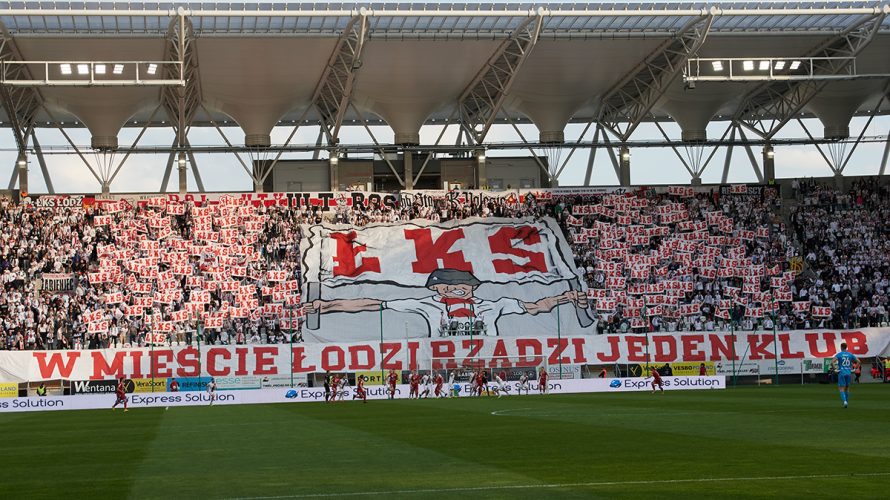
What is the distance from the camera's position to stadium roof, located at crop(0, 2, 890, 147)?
55.5 metres

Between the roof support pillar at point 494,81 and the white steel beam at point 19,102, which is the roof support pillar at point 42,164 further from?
the roof support pillar at point 494,81

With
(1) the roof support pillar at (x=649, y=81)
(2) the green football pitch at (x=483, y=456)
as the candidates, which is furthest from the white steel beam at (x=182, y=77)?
(2) the green football pitch at (x=483, y=456)

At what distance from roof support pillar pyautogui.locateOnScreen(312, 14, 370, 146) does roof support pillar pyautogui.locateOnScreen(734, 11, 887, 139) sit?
2318 cm

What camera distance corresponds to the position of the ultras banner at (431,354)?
176 ft

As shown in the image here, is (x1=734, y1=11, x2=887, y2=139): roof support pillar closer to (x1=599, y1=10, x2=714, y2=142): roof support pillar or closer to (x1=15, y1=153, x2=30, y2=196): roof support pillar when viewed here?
(x1=599, y1=10, x2=714, y2=142): roof support pillar

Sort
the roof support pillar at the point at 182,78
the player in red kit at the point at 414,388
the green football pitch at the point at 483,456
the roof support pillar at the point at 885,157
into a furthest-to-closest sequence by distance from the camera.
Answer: the roof support pillar at the point at 885,157
the roof support pillar at the point at 182,78
the player in red kit at the point at 414,388
the green football pitch at the point at 483,456

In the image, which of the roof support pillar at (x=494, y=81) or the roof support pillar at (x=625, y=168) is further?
the roof support pillar at (x=625, y=168)

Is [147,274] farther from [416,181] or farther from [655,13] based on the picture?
[655,13]

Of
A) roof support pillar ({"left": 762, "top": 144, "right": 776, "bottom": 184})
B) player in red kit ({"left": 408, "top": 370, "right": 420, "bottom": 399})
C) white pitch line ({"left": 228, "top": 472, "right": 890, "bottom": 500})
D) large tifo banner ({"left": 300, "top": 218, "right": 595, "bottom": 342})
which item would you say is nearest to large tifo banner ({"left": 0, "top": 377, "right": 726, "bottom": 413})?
player in red kit ({"left": 408, "top": 370, "right": 420, "bottom": 399})

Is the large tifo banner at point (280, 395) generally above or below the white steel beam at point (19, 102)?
below

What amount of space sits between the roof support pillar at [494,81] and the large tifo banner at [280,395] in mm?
17500

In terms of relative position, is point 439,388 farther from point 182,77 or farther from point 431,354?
point 182,77

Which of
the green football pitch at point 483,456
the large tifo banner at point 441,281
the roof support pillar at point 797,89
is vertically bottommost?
the green football pitch at point 483,456

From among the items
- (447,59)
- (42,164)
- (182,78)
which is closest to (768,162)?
(447,59)
